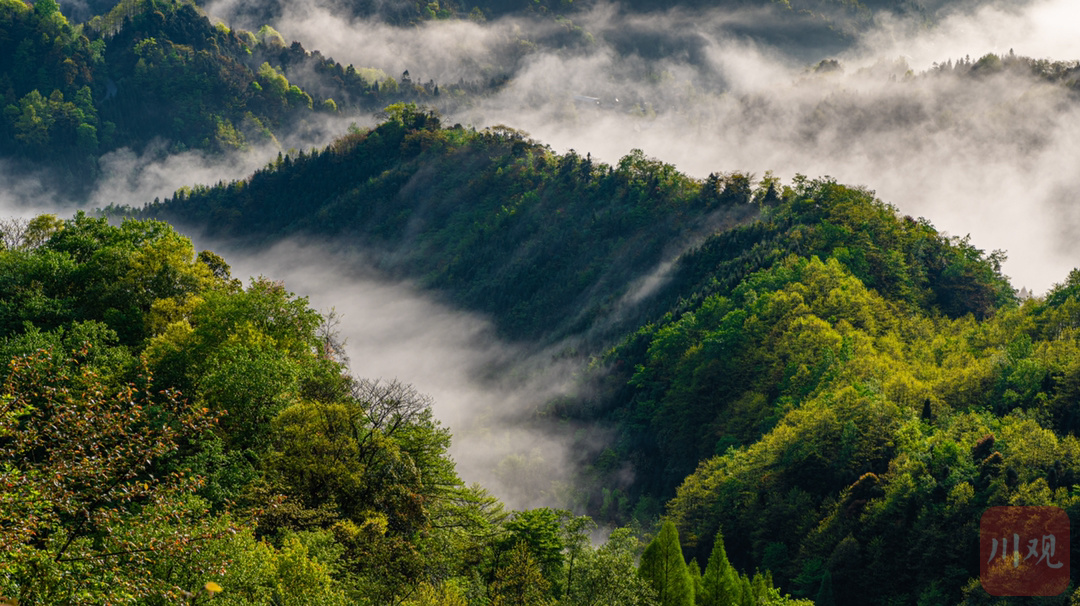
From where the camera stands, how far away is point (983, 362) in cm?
14475

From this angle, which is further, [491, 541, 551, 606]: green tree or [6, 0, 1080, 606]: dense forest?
[491, 541, 551, 606]: green tree

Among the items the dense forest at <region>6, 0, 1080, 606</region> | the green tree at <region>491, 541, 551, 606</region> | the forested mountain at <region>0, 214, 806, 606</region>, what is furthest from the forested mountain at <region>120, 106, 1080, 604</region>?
the green tree at <region>491, 541, 551, 606</region>

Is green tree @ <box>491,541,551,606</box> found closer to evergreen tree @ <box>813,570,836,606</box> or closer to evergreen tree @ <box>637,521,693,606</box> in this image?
evergreen tree @ <box>637,521,693,606</box>

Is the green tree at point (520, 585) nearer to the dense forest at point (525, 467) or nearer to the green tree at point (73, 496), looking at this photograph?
the dense forest at point (525, 467)

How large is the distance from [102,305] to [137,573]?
58.5 m

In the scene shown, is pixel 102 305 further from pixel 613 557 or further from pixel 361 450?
pixel 613 557

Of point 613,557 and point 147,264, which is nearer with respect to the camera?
point 613,557

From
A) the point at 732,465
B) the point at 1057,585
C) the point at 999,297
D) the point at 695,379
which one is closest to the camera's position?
the point at 1057,585

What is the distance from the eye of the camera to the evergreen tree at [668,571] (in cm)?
7000

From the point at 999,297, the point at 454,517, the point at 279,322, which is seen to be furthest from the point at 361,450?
the point at 999,297

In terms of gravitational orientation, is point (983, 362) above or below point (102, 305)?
above

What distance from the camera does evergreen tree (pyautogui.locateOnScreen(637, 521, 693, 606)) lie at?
70000mm

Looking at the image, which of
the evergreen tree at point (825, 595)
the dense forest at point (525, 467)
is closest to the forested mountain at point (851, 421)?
the evergreen tree at point (825, 595)

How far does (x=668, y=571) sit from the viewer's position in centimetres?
7088
